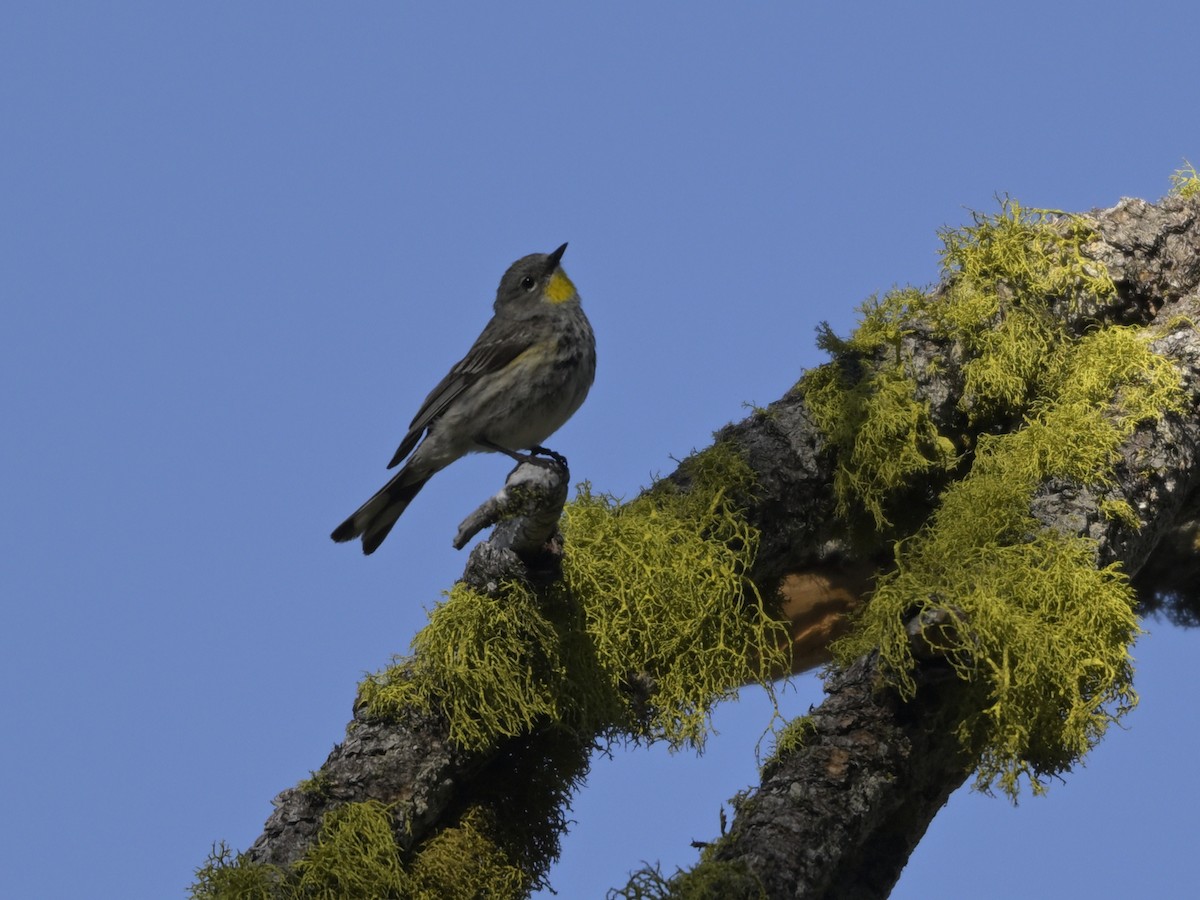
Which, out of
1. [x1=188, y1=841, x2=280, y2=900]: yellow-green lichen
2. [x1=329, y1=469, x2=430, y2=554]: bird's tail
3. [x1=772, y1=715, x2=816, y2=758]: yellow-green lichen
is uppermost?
[x1=329, y1=469, x2=430, y2=554]: bird's tail

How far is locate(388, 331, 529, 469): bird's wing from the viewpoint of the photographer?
6777mm

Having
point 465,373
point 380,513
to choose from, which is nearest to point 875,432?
point 465,373

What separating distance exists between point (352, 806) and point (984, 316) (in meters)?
3.47

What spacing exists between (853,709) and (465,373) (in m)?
2.72

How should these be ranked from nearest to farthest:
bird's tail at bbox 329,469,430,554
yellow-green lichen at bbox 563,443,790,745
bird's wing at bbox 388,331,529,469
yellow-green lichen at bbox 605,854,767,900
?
yellow-green lichen at bbox 605,854,767,900 < yellow-green lichen at bbox 563,443,790,745 < bird's tail at bbox 329,469,430,554 < bird's wing at bbox 388,331,529,469

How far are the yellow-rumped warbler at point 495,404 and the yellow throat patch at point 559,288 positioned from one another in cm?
39

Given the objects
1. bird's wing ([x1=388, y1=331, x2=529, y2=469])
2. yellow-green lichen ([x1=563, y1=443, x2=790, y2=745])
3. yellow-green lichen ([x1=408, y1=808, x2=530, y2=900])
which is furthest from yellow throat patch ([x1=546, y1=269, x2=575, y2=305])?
yellow-green lichen ([x1=408, y1=808, x2=530, y2=900])

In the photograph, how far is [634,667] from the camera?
218 inches

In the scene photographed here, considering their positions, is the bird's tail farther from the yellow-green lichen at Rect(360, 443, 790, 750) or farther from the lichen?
the lichen

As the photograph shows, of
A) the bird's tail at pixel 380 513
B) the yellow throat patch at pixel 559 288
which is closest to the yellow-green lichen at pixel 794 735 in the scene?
the bird's tail at pixel 380 513

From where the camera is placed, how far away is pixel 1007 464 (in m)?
5.89

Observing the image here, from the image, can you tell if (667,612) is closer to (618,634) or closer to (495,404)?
(618,634)

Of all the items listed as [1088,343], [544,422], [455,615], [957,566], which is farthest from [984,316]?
[455,615]

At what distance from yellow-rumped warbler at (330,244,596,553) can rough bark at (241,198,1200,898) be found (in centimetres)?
90
